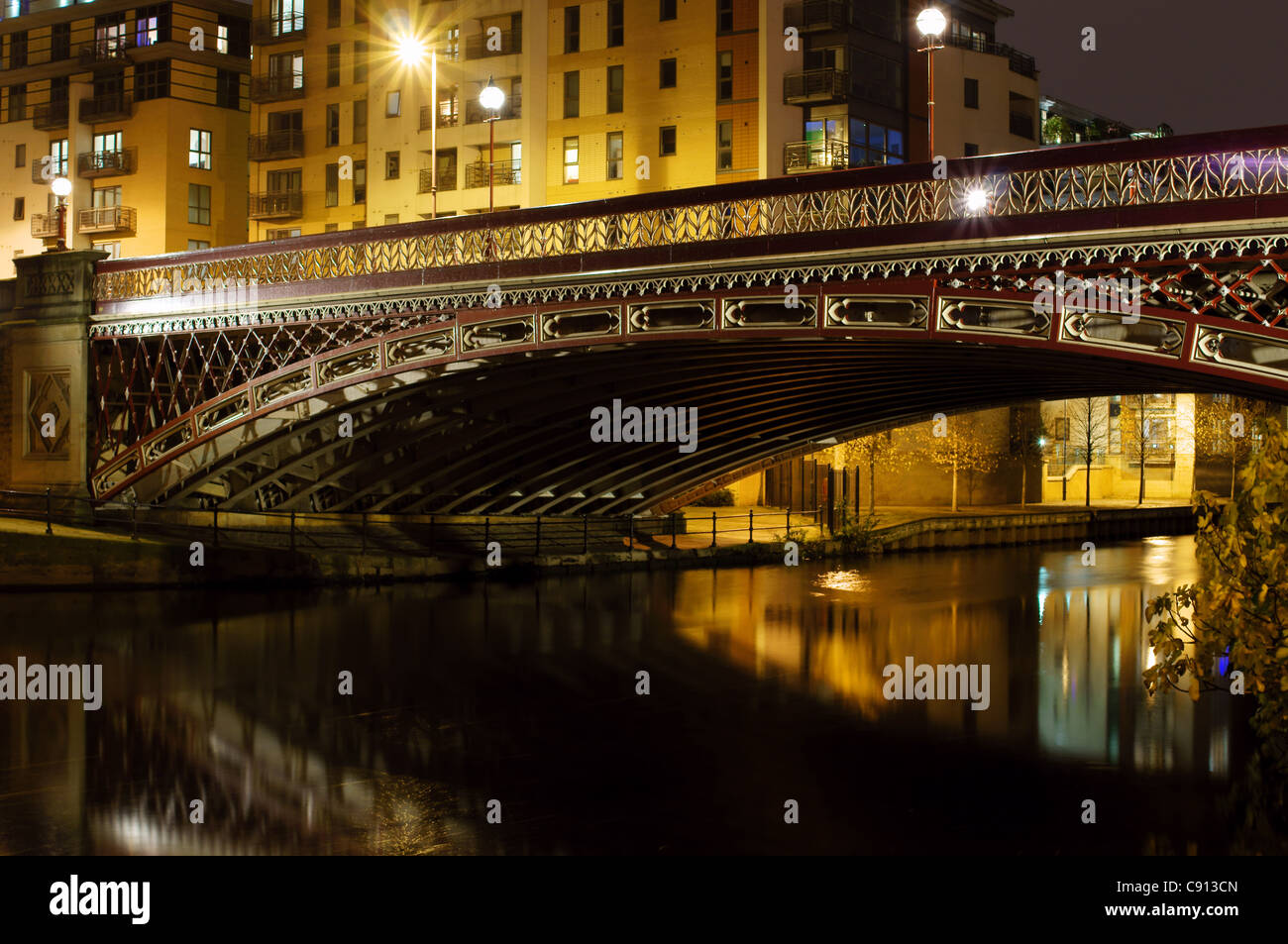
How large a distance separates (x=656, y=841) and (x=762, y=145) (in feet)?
118

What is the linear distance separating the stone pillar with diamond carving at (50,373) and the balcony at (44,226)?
30.1 metres

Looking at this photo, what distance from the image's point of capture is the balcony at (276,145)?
5719 centimetres

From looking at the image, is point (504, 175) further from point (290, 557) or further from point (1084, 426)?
point (1084, 426)

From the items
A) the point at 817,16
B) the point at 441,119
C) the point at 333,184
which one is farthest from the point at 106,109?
the point at 817,16

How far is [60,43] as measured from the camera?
65.0 metres

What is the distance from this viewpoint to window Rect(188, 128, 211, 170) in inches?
2447

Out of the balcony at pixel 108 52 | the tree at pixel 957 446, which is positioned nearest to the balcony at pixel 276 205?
the balcony at pixel 108 52

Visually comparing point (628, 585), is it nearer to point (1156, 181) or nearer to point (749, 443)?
point (749, 443)

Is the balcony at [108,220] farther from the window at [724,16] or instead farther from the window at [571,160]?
the window at [724,16]

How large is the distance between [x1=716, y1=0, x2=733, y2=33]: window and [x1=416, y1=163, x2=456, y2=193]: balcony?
1088cm

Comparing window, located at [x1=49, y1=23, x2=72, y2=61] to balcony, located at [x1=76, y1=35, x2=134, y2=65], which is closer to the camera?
balcony, located at [x1=76, y1=35, x2=134, y2=65]

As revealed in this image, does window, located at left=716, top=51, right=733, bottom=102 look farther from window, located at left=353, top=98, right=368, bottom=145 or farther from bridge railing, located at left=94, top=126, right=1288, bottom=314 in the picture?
bridge railing, located at left=94, top=126, right=1288, bottom=314

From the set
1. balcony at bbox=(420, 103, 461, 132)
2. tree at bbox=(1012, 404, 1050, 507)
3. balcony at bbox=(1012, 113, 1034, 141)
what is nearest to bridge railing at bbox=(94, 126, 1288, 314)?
balcony at bbox=(420, 103, 461, 132)
